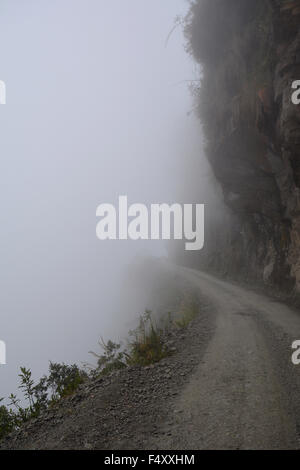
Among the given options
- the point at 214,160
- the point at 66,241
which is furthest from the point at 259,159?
the point at 66,241

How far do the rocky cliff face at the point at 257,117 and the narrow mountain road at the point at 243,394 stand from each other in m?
6.16

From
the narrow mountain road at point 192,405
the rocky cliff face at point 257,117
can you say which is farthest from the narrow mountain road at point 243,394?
the rocky cliff face at point 257,117

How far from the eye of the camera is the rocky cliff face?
35.8 ft

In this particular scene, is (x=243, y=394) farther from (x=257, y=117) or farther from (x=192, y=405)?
(x=257, y=117)

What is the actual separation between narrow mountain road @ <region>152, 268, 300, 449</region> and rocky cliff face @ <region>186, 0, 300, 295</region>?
616 cm

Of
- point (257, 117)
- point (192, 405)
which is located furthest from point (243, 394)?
point (257, 117)

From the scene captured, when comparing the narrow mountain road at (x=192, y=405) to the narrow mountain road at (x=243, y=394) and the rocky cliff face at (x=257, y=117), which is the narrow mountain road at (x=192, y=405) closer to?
the narrow mountain road at (x=243, y=394)

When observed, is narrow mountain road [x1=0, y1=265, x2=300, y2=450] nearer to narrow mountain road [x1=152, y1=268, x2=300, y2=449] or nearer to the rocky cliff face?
narrow mountain road [x1=152, y1=268, x2=300, y2=449]

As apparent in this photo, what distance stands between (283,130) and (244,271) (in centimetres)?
1315

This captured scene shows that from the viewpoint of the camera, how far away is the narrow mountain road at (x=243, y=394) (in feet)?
12.8

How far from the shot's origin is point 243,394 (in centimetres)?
518
